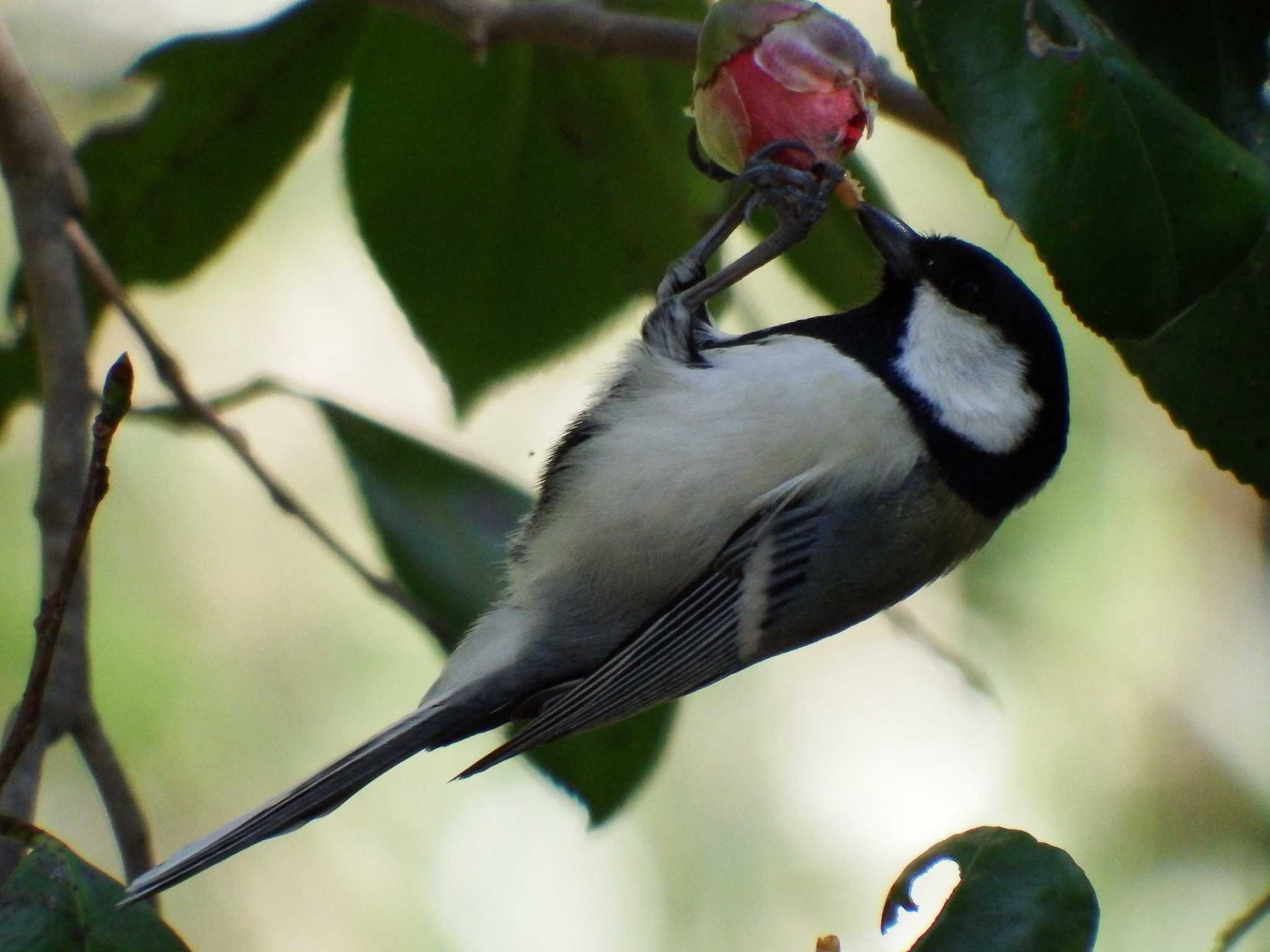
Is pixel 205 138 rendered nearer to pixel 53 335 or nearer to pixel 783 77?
pixel 53 335

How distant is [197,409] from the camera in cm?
176

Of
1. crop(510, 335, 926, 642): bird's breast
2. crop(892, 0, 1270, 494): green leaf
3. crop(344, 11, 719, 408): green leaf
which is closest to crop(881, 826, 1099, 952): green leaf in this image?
crop(892, 0, 1270, 494): green leaf

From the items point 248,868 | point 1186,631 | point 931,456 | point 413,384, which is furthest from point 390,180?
point 1186,631

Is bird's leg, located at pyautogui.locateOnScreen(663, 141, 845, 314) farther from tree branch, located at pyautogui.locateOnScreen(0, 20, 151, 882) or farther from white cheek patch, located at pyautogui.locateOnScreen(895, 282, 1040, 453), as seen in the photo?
tree branch, located at pyautogui.locateOnScreen(0, 20, 151, 882)

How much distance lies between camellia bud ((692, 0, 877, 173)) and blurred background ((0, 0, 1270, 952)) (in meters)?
1.88

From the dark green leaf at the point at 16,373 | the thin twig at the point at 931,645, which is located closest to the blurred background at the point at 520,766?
the dark green leaf at the point at 16,373

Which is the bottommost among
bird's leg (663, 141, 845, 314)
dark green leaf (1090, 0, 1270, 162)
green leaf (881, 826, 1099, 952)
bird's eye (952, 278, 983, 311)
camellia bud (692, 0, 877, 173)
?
green leaf (881, 826, 1099, 952)

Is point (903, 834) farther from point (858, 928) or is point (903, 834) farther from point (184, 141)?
point (184, 141)

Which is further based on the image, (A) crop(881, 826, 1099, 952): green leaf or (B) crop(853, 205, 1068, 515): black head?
(B) crop(853, 205, 1068, 515): black head

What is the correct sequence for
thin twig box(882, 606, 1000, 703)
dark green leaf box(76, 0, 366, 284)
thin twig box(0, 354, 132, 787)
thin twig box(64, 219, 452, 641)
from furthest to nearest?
dark green leaf box(76, 0, 366, 284)
thin twig box(882, 606, 1000, 703)
thin twig box(64, 219, 452, 641)
thin twig box(0, 354, 132, 787)

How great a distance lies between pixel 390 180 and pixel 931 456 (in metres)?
0.71

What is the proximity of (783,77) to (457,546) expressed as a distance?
2.29 feet

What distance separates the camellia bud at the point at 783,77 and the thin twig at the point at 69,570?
65 cm

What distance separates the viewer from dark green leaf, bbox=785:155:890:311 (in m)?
1.91
